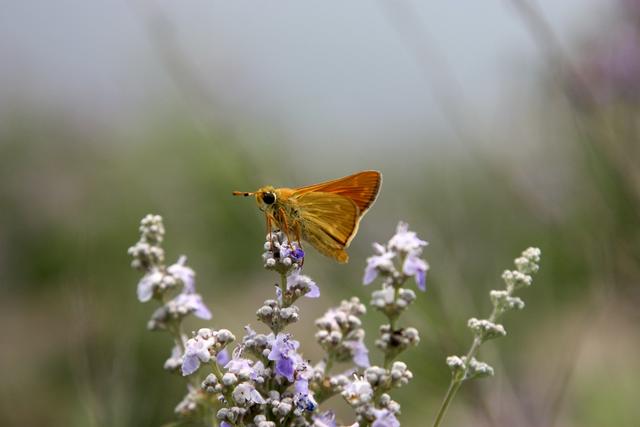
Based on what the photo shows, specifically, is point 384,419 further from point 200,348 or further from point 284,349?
point 200,348

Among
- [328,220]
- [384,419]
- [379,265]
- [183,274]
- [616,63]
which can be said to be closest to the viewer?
[384,419]

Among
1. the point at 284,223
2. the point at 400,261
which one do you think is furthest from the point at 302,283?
the point at 284,223

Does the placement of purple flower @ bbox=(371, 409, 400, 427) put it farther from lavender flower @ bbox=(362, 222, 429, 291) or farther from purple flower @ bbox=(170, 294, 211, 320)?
purple flower @ bbox=(170, 294, 211, 320)

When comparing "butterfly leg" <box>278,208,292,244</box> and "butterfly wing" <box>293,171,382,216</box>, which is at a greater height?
"butterfly wing" <box>293,171,382,216</box>

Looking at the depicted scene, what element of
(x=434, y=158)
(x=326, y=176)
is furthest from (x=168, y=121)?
(x=434, y=158)

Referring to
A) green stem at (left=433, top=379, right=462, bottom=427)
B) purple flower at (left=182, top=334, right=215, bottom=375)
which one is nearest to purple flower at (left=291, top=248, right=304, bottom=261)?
purple flower at (left=182, top=334, right=215, bottom=375)

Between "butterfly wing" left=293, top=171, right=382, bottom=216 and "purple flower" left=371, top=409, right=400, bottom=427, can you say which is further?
"butterfly wing" left=293, top=171, right=382, bottom=216

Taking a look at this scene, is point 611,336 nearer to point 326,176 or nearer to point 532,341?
point 532,341

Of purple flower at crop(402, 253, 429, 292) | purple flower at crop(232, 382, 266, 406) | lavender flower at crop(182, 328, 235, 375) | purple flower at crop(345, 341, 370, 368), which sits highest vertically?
purple flower at crop(402, 253, 429, 292)
